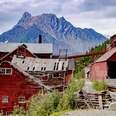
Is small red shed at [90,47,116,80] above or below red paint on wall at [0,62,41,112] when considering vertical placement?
above

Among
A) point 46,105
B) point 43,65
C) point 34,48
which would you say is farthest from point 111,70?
point 34,48

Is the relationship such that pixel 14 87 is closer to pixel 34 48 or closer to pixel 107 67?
pixel 107 67

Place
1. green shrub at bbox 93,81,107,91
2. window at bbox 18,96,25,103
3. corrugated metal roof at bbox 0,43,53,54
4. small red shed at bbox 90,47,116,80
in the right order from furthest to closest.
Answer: corrugated metal roof at bbox 0,43,53,54 → window at bbox 18,96,25,103 → small red shed at bbox 90,47,116,80 → green shrub at bbox 93,81,107,91

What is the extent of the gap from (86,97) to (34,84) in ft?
65.2

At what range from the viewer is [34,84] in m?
62.1

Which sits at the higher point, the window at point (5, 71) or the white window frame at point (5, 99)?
the window at point (5, 71)

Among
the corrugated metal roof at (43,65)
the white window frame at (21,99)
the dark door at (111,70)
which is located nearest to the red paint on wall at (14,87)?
the white window frame at (21,99)

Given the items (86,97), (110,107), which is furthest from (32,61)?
(110,107)

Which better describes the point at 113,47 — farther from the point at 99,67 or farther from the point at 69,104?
the point at 69,104

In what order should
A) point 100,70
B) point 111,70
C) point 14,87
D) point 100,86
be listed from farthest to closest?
point 100,70 → point 14,87 → point 111,70 → point 100,86

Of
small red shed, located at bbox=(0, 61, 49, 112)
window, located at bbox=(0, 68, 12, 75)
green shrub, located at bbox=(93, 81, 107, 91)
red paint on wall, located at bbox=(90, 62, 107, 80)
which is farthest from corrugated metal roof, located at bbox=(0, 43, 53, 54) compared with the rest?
green shrub, located at bbox=(93, 81, 107, 91)

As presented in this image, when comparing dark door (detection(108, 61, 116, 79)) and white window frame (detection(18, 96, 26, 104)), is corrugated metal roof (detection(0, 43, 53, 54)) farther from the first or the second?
dark door (detection(108, 61, 116, 79))

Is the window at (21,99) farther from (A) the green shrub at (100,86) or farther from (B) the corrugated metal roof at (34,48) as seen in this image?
(B) the corrugated metal roof at (34,48)

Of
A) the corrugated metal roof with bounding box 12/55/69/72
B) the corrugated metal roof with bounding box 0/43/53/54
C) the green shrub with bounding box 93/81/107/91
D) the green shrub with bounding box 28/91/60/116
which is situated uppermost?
the corrugated metal roof with bounding box 0/43/53/54
